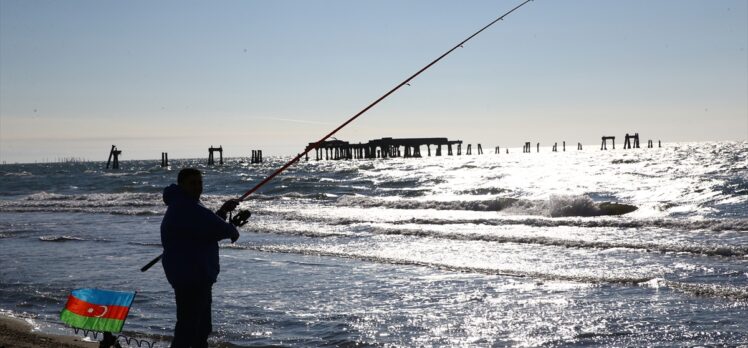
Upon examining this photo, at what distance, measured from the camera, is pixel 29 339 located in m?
7.21

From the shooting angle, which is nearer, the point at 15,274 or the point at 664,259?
the point at 15,274

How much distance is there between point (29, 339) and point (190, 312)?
293 centimetres

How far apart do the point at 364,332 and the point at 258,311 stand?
5.59ft

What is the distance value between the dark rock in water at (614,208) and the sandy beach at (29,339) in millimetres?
20238

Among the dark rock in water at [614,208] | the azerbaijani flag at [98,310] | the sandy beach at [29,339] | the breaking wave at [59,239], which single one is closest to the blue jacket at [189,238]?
the azerbaijani flag at [98,310]

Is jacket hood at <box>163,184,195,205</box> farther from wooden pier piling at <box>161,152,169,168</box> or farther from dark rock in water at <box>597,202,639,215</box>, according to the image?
wooden pier piling at <box>161,152,169,168</box>

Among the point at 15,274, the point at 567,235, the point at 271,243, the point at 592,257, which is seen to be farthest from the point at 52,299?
the point at 567,235

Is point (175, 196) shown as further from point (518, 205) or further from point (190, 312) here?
point (518, 205)

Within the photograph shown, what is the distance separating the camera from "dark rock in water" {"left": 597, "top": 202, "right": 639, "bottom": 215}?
81.0ft

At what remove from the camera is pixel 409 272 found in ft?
38.0

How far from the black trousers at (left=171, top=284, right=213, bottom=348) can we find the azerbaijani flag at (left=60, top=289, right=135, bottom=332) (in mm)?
464

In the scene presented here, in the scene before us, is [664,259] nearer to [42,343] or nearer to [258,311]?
[258,311]

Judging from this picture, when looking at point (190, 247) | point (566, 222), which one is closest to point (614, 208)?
point (566, 222)

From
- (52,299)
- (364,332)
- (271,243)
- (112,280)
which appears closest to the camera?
(364,332)
